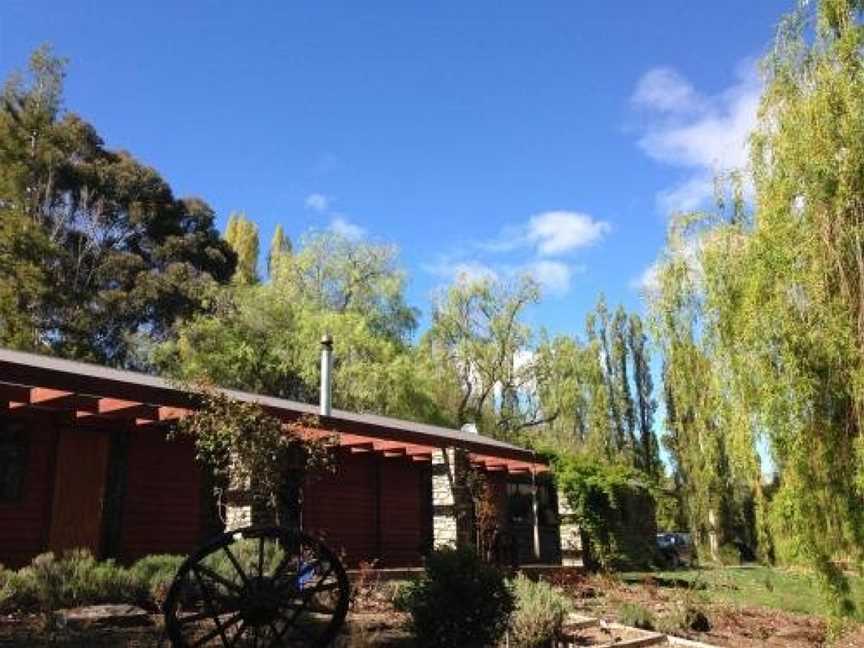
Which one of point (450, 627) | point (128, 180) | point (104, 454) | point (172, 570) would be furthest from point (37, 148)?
point (450, 627)

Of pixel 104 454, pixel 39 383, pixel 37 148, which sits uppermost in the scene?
pixel 37 148

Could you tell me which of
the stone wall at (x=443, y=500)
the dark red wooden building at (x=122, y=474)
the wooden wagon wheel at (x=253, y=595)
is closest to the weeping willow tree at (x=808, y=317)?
the wooden wagon wheel at (x=253, y=595)

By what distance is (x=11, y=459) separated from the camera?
38.0ft

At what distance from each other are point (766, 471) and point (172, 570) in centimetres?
783

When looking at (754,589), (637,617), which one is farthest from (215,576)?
(754,589)

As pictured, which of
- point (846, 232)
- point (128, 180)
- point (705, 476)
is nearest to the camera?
point (846, 232)

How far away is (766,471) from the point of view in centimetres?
997

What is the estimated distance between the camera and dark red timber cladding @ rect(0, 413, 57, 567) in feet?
37.3

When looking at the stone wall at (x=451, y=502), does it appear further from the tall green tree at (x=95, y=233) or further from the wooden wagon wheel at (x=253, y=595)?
the tall green tree at (x=95, y=233)

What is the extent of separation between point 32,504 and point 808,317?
1107 cm

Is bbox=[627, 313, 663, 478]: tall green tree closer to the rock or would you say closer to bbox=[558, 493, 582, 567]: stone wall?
bbox=[558, 493, 582, 567]: stone wall

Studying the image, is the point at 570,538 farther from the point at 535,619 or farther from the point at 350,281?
the point at 350,281

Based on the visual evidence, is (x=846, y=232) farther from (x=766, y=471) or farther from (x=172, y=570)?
(x=172, y=570)

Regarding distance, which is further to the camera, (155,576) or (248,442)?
(248,442)
